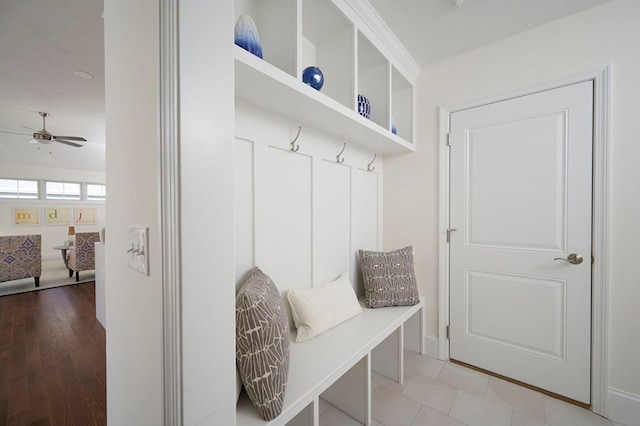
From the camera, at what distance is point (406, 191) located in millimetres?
2242

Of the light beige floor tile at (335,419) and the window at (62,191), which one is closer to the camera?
the light beige floor tile at (335,419)

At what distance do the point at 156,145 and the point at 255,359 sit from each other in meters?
0.76

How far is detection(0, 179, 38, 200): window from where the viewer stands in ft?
17.9

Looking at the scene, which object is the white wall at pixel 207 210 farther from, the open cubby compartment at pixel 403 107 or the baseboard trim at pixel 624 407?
the baseboard trim at pixel 624 407

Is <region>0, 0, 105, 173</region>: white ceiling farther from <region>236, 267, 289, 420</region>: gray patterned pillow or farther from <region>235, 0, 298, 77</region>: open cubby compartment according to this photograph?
<region>236, 267, 289, 420</region>: gray patterned pillow

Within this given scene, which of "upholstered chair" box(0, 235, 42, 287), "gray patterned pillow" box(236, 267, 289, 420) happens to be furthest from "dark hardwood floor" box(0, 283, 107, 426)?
"gray patterned pillow" box(236, 267, 289, 420)

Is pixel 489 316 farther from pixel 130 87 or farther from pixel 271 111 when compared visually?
pixel 130 87

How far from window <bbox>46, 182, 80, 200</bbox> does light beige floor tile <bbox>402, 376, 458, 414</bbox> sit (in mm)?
8531

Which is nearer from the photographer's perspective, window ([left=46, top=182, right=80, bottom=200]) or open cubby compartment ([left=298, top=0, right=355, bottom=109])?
open cubby compartment ([left=298, top=0, right=355, bottom=109])

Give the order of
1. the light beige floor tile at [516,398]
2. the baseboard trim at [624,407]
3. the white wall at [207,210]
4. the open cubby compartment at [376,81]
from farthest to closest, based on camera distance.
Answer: the open cubby compartment at [376,81] < the light beige floor tile at [516,398] < the baseboard trim at [624,407] < the white wall at [207,210]

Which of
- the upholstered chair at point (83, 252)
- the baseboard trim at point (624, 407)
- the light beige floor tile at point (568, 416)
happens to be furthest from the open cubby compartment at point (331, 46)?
the upholstered chair at point (83, 252)

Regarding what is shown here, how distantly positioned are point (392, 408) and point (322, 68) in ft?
7.25

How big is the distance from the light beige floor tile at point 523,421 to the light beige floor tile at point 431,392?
1.01ft

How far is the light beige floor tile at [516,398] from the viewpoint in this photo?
4.98 feet
